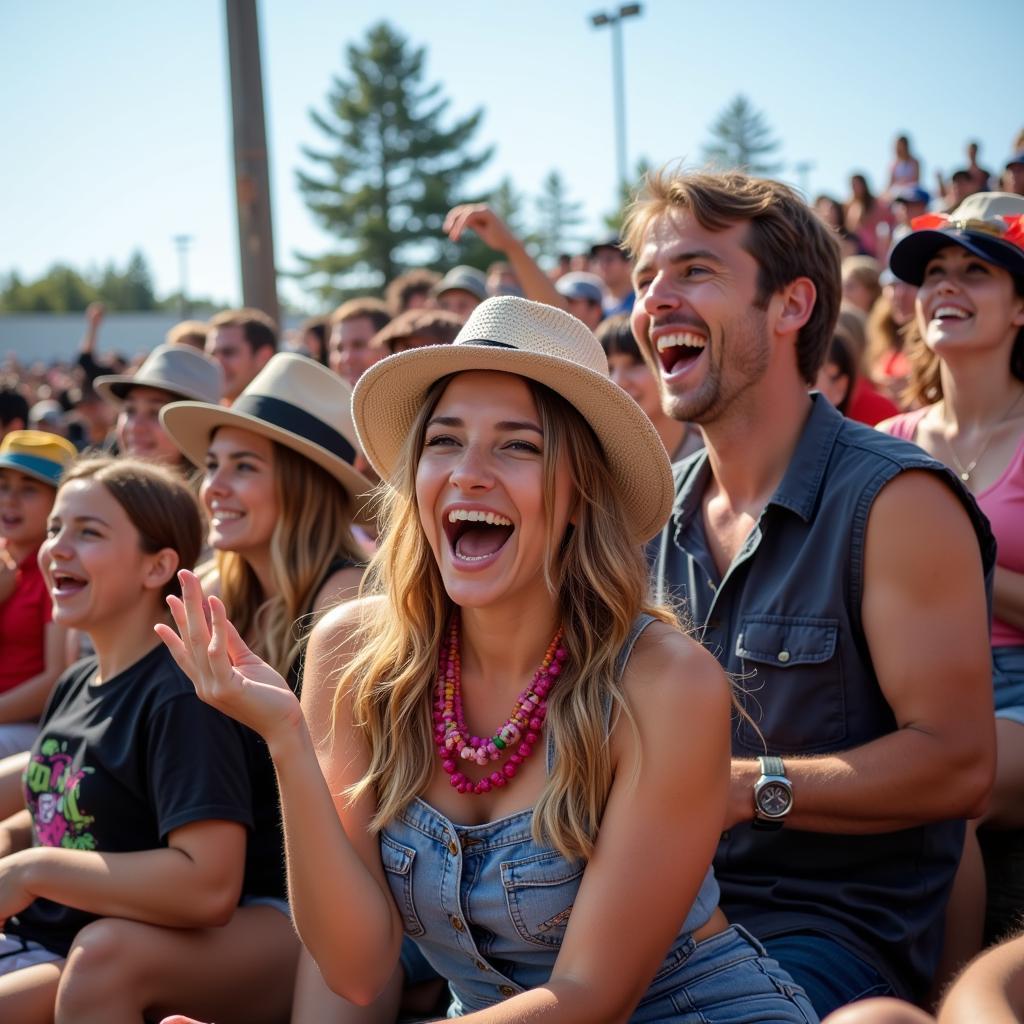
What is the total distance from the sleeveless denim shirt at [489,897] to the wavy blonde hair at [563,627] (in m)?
0.05

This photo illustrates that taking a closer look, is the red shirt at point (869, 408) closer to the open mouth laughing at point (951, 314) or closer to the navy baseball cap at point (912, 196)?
the open mouth laughing at point (951, 314)

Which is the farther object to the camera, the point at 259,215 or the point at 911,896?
the point at 259,215

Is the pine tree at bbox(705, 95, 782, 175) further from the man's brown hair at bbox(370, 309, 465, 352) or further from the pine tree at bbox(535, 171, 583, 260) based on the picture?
the man's brown hair at bbox(370, 309, 465, 352)

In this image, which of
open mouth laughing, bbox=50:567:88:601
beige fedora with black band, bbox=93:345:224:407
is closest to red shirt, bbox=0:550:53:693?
beige fedora with black band, bbox=93:345:224:407

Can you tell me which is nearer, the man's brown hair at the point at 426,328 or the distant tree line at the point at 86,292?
the man's brown hair at the point at 426,328

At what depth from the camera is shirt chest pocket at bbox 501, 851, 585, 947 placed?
2.12m

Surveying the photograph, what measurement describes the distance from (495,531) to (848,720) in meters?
1.04

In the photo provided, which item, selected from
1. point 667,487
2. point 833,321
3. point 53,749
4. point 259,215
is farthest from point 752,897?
point 259,215

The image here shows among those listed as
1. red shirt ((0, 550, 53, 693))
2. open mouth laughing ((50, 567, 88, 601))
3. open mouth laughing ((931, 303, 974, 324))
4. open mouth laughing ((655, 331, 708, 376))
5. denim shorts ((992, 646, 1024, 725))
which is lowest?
red shirt ((0, 550, 53, 693))

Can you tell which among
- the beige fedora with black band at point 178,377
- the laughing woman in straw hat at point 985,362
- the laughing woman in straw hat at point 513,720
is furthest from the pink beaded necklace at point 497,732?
the beige fedora with black band at point 178,377

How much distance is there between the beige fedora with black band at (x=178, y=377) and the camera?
5887mm

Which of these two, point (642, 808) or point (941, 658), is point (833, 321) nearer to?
point (941, 658)

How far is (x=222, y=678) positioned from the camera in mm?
2078

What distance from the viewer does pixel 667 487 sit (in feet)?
8.06
